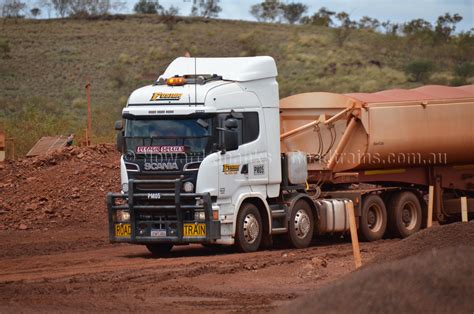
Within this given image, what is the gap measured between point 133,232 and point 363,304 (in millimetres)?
10842

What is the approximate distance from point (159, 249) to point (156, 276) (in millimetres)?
4258

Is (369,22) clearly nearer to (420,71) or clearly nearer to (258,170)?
(420,71)

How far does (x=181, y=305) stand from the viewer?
14594 millimetres

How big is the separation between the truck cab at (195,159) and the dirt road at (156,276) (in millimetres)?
562

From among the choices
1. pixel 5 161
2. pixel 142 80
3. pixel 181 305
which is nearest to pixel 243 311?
pixel 181 305

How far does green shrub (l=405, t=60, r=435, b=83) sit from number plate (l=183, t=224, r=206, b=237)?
4721 centimetres

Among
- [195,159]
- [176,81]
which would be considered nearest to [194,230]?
[195,159]

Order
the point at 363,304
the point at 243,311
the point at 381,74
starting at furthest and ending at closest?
the point at 381,74
the point at 243,311
the point at 363,304

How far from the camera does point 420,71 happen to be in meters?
66.1

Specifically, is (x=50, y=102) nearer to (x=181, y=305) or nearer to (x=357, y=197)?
(x=357, y=197)

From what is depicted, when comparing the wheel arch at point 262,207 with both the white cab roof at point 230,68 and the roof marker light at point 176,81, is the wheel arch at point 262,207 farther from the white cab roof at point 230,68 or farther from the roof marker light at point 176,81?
the roof marker light at point 176,81

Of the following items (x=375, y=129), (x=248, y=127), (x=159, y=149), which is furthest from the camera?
(x=375, y=129)

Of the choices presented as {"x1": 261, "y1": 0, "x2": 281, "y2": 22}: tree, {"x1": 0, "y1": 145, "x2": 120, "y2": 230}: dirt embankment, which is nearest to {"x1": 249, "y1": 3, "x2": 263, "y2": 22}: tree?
{"x1": 261, "y1": 0, "x2": 281, "y2": 22}: tree

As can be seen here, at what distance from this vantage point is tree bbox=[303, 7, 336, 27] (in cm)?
8781
